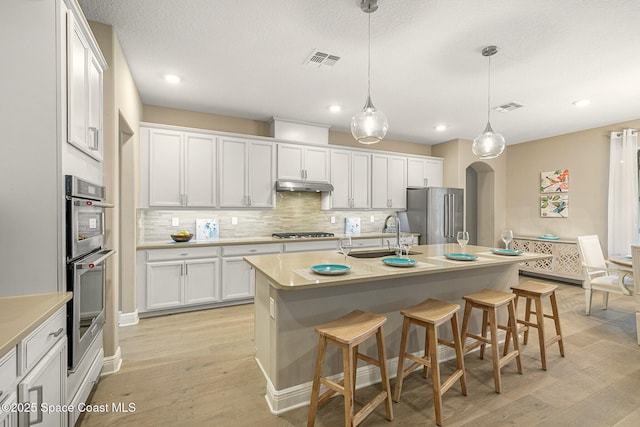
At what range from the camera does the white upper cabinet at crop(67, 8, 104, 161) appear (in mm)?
1617

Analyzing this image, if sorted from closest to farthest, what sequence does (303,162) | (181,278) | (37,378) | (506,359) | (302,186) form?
(37,378) → (506,359) → (181,278) → (302,186) → (303,162)

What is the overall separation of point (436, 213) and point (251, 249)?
10.9 ft

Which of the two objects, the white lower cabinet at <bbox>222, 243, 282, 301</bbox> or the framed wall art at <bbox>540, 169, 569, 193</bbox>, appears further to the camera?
the framed wall art at <bbox>540, 169, 569, 193</bbox>

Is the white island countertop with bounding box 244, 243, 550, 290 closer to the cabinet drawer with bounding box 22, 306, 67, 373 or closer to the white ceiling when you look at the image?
the cabinet drawer with bounding box 22, 306, 67, 373

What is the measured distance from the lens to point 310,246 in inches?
176

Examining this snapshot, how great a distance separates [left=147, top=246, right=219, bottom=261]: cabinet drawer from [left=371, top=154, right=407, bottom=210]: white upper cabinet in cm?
288

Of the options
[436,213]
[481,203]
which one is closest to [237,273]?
[436,213]

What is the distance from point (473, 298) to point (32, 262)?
2773mm

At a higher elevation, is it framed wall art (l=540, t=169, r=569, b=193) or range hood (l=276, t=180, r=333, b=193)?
framed wall art (l=540, t=169, r=569, b=193)

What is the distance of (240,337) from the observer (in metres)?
3.09

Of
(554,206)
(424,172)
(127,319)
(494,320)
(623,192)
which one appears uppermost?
(424,172)

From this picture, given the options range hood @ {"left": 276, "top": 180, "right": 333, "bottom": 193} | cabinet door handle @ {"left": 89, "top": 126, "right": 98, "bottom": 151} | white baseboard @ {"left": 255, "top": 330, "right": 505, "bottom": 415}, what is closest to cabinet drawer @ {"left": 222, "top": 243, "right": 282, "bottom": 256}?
range hood @ {"left": 276, "top": 180, "right": 333, "bottom": 193}

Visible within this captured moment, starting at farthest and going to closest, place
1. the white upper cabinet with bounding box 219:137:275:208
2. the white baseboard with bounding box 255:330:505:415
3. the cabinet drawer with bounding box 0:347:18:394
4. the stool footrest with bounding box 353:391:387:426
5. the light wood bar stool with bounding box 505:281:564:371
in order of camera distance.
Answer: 1. the white upper cabinet with bounding box 219:137:275:208
2. the light wood bar stool with bounding box 505:281:564:371
3. the white baseboard with bounding box 255:330:505:415
4. the stool footrest with bounding box 353:391:387:426
5. the cabinet drawer with bounding box 0:347:18:394

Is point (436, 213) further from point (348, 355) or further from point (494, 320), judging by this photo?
point (348, 355)
